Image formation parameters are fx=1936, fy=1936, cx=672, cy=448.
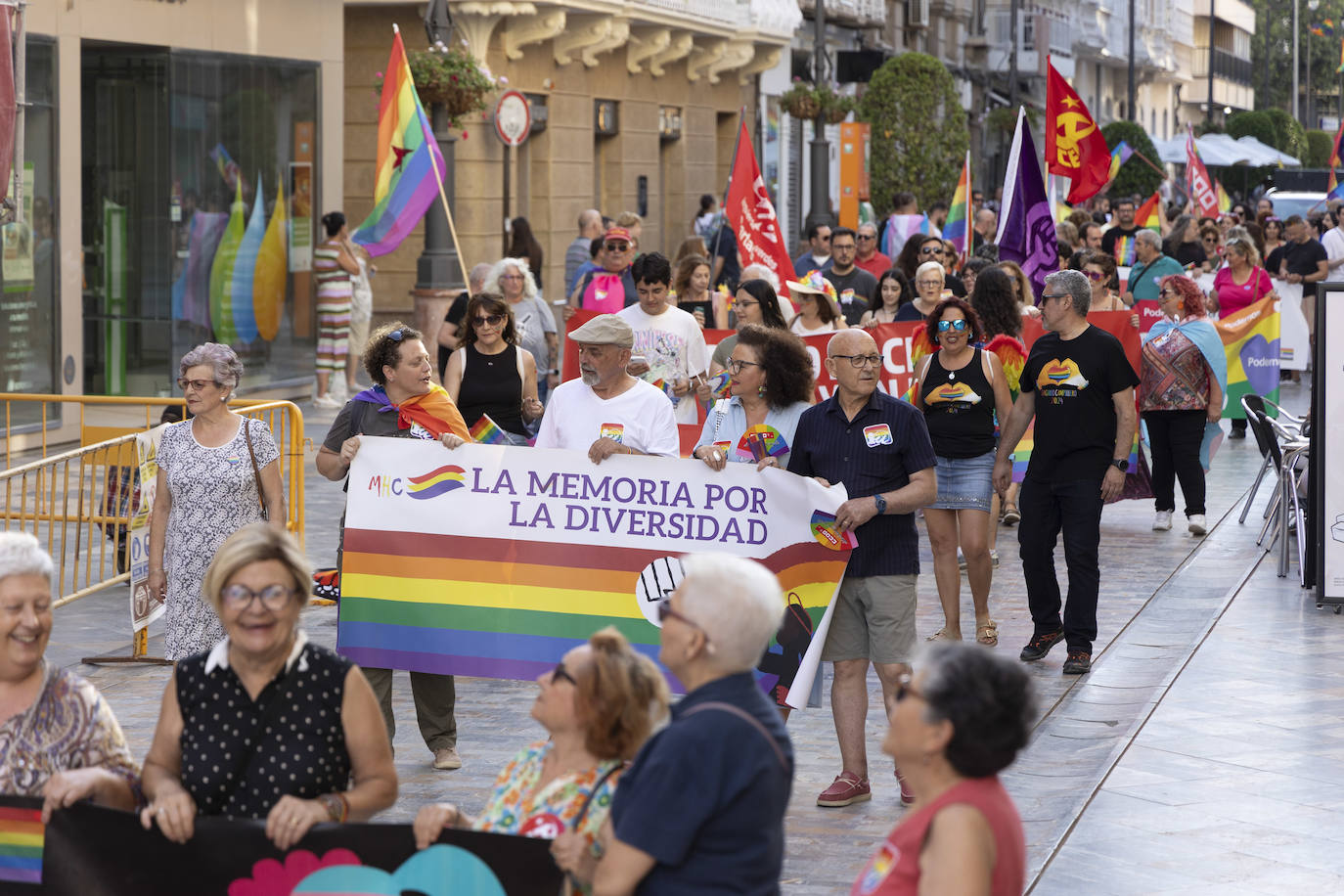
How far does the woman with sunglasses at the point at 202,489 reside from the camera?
25.1 feet

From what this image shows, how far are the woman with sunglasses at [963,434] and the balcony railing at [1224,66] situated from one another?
295 feet

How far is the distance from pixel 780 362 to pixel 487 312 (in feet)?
6.81

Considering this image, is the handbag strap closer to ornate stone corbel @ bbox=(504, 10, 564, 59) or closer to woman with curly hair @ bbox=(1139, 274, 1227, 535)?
woman with curly hair @ bbox=(1139, 274, 1227, 535)

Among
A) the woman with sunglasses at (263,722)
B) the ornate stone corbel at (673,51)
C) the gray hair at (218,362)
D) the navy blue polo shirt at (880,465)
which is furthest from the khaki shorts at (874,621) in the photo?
the ornate stone corbel at (673,51)

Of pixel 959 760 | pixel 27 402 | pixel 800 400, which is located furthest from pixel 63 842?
pixel 27 402

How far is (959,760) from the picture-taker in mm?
3461

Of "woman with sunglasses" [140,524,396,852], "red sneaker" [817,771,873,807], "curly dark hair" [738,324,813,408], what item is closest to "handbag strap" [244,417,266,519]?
"curly dark hair" [738,324,813,408]

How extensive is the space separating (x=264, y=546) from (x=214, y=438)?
331 centimetres

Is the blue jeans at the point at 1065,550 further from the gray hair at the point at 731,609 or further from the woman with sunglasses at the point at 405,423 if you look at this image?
the gray hair at the point at 731,609

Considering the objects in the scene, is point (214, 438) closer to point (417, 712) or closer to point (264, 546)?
point (417, 712)

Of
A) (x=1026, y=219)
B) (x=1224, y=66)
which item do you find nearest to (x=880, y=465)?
(x=1026, y=219)

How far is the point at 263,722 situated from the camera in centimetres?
445

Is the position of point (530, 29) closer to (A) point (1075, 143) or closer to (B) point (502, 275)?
(A) point (1075, 143)

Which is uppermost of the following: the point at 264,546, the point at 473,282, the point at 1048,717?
the point at 473,282
